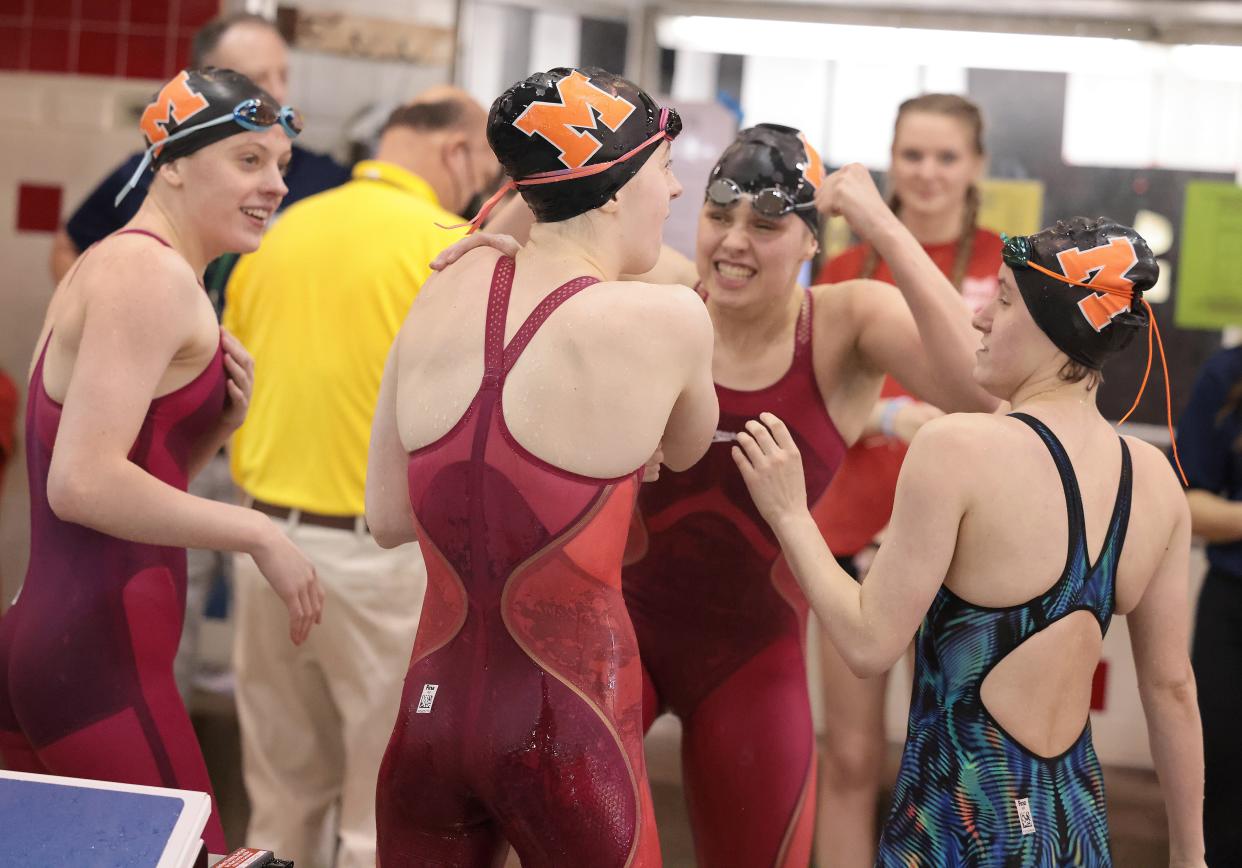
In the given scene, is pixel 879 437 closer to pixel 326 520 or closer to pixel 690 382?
pixel 326 520

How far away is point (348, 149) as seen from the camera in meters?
5.70

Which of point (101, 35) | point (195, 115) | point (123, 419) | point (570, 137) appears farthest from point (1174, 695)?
point (101, 35)

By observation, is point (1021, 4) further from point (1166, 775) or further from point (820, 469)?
point (1166, 775)

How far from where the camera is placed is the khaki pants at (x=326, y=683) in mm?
3939

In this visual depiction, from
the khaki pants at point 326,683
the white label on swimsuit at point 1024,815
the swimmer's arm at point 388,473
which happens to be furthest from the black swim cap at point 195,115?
the white label on swimsuit at point 1024,815

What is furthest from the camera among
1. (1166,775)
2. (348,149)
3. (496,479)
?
(348,149)

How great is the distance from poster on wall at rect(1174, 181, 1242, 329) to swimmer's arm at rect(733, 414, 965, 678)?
3587 millimetres

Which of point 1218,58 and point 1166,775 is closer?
point 1166,775

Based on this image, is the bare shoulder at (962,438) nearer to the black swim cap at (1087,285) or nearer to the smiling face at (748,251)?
the black swim cap at (1087,285)

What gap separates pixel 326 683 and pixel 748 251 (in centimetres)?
194

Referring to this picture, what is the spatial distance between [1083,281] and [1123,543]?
1.37 feet

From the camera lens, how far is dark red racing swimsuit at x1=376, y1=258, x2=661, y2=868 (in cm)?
214

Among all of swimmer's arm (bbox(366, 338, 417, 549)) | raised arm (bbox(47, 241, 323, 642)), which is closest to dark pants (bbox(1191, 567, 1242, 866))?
swimmer's arm (bbox(366, 338, 417, 549))

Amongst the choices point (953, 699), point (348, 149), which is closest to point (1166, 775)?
point (953, 699)
